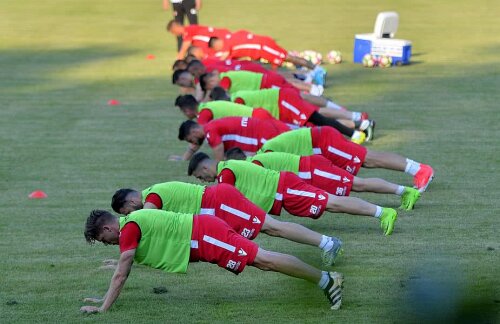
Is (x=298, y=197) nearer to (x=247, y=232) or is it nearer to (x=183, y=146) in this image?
(x=247, y=232)

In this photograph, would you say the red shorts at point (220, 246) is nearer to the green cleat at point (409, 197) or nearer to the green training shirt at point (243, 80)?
the green cleat at point (409, 197)

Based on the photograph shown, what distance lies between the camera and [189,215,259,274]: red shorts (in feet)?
20.3

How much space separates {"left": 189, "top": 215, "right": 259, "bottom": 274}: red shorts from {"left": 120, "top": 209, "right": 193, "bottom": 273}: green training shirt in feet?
0.18

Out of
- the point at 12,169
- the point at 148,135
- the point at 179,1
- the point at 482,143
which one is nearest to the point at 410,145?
the point at 482,143

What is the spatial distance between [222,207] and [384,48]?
48.1ft

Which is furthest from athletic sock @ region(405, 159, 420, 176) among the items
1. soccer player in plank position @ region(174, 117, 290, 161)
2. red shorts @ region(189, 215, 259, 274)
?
red shorts @ region(189, 215, 259, 274)

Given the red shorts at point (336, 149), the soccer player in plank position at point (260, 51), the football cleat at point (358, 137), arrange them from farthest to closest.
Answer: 1. the soccer player in plank position at point (260, 51)
2. the football cleat at point (358, 137)
3. the red shorts at point (336, 149)

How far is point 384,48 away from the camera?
2119 centimetres

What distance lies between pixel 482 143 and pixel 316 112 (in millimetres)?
2588

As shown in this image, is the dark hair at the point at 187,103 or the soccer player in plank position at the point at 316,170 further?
the dark hair at the point at 187,103

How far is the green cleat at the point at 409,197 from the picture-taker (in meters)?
9.51

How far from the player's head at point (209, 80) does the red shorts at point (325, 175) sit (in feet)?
14.5

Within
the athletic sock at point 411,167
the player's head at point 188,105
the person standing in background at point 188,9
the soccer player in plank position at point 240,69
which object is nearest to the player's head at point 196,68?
the soccer player in plank position at point 240,69

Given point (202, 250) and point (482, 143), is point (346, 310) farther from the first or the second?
point (482, 143)
